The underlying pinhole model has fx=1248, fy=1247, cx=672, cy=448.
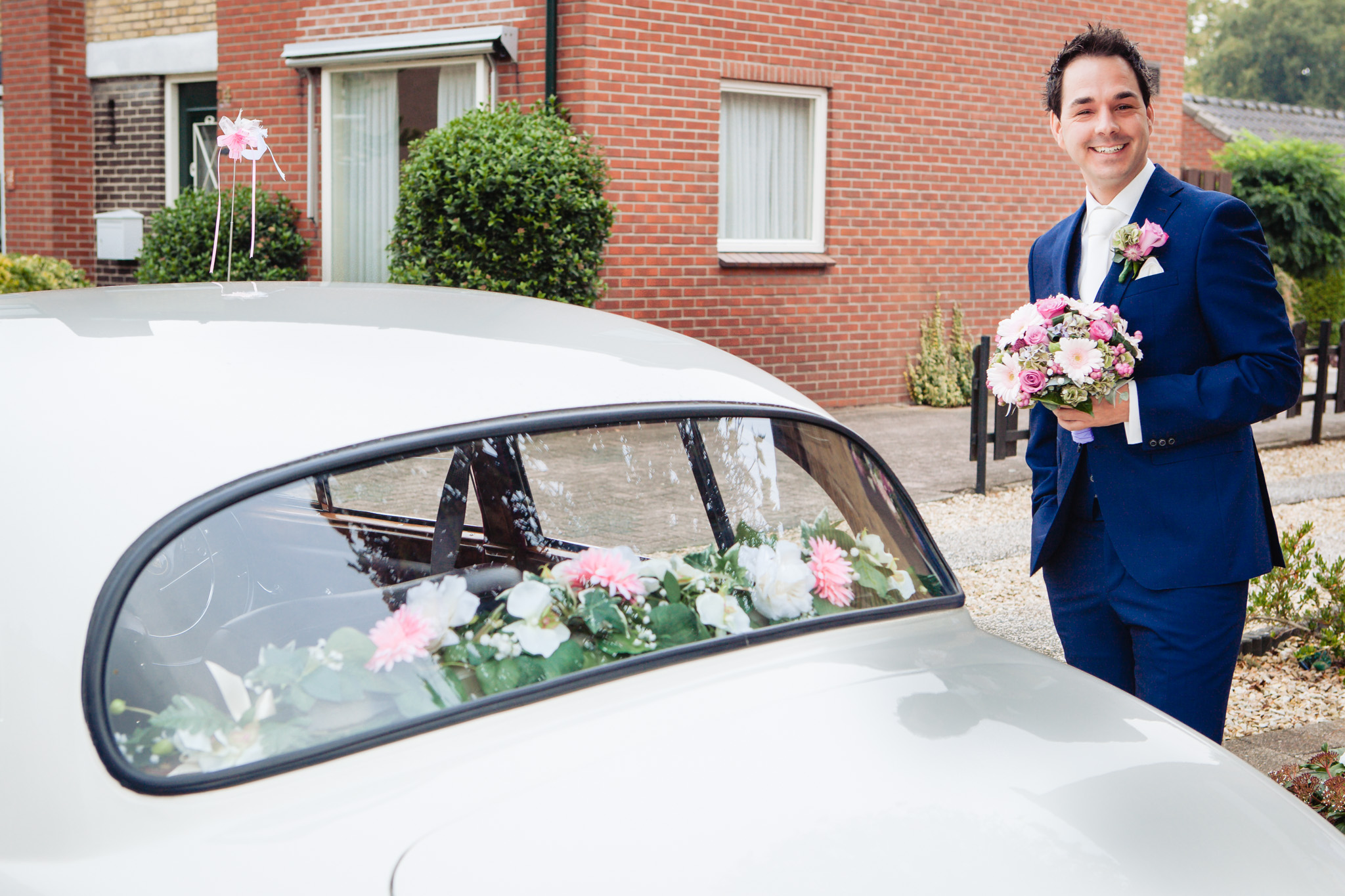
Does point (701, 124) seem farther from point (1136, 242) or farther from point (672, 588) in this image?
point (672, 588)

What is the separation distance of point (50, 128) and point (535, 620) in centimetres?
1400

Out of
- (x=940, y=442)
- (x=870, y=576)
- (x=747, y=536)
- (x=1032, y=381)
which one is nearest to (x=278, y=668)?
(x=747, y=536)

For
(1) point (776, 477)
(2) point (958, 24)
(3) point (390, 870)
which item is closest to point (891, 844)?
(3) point (390, 870)

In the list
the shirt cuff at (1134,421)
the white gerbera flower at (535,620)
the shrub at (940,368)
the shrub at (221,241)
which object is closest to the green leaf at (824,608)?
the white gerbera flower at (535,620)

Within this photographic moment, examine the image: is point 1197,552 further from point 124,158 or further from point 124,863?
point 124,158

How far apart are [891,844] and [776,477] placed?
0.85 metres

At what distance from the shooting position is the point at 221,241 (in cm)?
1136

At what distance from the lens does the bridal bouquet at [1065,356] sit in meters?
2.43

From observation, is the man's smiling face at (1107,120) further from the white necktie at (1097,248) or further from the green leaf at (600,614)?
the green leaf at (600,614)

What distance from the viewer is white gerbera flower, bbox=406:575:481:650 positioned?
179cm

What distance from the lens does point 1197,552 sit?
8.11 feet

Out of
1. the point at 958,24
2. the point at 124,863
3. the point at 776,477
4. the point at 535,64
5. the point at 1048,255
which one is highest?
the point at 958,24

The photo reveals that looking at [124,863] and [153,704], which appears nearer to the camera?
[124,863]

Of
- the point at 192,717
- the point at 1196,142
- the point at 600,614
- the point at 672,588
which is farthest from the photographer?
the point at 1196,142
